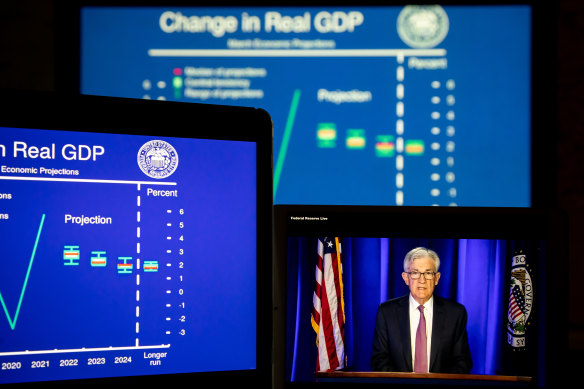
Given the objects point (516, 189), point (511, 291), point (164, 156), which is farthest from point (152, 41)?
point (511, 291)

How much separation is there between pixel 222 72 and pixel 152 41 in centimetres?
21

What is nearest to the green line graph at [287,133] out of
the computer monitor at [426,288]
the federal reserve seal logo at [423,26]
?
the federal reserve seal logo at [423,26]

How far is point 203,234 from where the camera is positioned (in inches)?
30.3

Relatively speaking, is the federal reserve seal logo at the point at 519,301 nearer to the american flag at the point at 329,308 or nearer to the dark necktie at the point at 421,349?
the dark necktie at the point at 421,349

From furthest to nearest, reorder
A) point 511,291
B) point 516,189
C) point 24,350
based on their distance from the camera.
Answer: point 516,189, point 511,291, point 24,350

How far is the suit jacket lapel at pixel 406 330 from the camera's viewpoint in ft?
2.72

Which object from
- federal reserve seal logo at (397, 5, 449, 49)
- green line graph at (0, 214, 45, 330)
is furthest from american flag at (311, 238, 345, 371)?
federal reserve seal logo at (397, 5, 449, 49)

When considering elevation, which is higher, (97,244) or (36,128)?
(36,128)

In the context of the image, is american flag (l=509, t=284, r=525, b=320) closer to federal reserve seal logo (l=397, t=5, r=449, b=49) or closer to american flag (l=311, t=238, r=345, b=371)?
american flag (l=311, t=238, r=345, b=371)

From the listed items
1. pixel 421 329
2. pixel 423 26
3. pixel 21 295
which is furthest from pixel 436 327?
pixel 423 26

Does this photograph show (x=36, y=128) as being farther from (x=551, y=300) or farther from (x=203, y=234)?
(x=551, y=300)

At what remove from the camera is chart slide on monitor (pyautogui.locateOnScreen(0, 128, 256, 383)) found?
689 mm

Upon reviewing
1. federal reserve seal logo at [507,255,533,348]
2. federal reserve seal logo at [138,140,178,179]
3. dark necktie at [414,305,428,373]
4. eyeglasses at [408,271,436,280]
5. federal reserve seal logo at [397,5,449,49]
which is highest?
federal reserve seal logo at [397,5,449,49]

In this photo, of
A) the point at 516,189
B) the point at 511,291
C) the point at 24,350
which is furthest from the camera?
the point at 516,189
